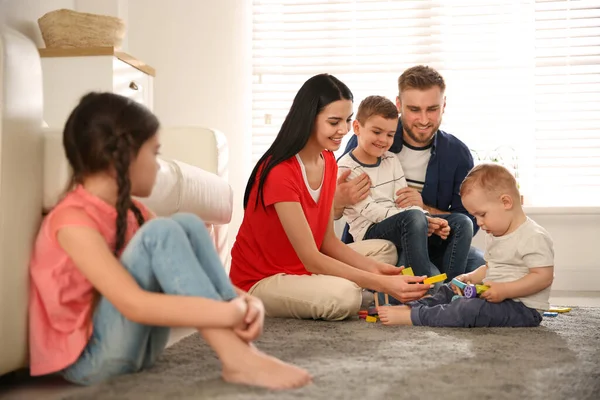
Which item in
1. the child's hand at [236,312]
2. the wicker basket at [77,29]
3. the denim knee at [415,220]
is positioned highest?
the wicker basket at [77,29]

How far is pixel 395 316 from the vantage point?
7.27 feet

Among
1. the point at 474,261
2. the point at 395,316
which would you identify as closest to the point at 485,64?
the point at 474,261

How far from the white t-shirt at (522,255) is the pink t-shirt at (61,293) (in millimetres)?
1301

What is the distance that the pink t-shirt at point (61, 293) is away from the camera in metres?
1.35

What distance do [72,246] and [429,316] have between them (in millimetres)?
1228

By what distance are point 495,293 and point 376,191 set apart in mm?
806

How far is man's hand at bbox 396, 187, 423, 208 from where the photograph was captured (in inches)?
113

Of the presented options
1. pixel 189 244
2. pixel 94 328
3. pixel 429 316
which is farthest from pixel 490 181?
pixel 94 328

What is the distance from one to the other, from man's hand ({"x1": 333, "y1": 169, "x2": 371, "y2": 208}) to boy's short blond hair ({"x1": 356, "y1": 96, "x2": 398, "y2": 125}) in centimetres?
22

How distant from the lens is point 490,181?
2.23 meters

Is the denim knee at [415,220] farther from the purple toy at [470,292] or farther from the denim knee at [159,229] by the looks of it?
the denim knee at [159,229]

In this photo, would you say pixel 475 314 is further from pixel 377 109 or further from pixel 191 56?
pixel 191 56

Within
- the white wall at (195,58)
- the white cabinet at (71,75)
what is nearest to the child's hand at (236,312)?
the white cabinet at (71,75)

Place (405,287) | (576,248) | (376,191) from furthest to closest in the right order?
(576,248)
(376,191)
(405,287)
